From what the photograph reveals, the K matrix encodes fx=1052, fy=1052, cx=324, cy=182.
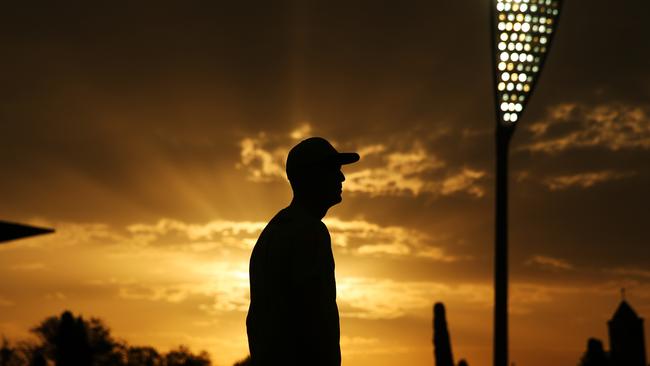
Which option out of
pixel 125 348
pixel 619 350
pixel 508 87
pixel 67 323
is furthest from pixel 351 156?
pixel 619 350

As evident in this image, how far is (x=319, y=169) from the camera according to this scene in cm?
689

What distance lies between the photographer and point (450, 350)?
67875 mm

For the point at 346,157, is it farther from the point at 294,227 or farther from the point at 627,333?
the point at 627,333

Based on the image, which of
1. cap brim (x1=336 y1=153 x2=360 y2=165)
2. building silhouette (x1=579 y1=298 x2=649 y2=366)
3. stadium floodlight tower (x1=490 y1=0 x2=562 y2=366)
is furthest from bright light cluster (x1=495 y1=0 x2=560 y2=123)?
building silhouette (x1=579 y1=298 x2=649 y2=366)

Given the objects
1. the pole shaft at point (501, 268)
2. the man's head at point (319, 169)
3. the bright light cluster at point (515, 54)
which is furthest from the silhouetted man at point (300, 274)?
the bright light cluster at point (515, 54)

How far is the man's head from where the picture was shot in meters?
6.89

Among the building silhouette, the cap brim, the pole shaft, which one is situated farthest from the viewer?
the building silhouette

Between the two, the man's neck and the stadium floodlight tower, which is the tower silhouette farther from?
the man's neck

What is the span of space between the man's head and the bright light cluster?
25.4 feet

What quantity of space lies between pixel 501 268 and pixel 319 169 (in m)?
7.79

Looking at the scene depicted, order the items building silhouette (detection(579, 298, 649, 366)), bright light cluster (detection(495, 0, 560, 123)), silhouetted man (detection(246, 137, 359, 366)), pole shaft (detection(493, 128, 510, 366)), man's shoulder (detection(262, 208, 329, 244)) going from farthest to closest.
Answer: building silhouette (detection(579, 298, 649, 366)) → bright light cluster (detection(495, 0, 560, 123)) → pole shaft (detection(493, 128, 510, 366)) → man's shoulder (detection(262, 208, 329, 244)) → silhouetted man (detection(246, 137, 359, 366))

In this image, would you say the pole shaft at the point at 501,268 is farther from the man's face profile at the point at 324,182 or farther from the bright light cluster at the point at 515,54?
the man's face profile at the point at 324,182

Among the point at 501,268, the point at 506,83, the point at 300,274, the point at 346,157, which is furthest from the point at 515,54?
the point at 300,274

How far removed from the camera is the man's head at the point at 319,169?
6.89 m
